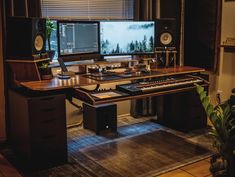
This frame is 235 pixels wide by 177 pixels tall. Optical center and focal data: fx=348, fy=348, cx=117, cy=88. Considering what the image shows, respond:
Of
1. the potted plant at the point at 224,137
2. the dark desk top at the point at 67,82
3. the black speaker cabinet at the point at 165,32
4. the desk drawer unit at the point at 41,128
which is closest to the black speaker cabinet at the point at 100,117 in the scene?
the dark desk top at the point at 67,82

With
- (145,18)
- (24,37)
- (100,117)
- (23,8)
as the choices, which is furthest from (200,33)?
(24,37)

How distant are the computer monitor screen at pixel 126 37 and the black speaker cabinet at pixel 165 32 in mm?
86

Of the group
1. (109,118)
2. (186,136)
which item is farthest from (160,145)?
(109,118)

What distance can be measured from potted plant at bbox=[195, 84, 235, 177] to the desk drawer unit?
147 centimetres

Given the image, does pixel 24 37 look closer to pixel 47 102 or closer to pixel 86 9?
pixel 47 102

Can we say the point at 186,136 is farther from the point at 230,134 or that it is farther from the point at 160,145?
the point at 230,134

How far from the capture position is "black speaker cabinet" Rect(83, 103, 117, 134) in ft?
12.4

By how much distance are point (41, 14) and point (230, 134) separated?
8.10 feet

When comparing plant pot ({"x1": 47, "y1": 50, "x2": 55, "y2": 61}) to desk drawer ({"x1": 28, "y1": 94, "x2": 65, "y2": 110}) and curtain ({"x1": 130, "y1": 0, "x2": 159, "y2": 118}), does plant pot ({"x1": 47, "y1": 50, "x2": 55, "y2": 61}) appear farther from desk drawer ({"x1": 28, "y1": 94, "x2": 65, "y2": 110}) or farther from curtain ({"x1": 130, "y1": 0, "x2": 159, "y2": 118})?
curtain ({"x1": 130, "y1": 0, "x2": 159, "y2": 118})

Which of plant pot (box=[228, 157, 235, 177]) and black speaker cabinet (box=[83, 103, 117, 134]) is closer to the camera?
plant pot (box=[228, 157, 235, 177])

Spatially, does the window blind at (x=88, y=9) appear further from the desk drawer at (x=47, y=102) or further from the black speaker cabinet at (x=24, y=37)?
the desk drawer at (x=47, y=102)

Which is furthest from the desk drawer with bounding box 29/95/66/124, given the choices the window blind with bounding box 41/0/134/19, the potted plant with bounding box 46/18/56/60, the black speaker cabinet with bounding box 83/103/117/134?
the window blind with bounding box 41/0/134/19

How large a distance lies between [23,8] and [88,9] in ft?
2.90

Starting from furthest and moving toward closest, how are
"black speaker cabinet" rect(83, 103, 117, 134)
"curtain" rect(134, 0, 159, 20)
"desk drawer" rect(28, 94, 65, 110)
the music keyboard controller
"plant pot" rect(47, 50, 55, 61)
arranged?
"curtain" rect(134, 0, 159, 20)
"black speaker cabinet" rect(83, 103, 117, 134)
"plant pot" rect(47, 50, 55, 61)
the music keyboard controller
"desk drawer" rect(28, 94, 65, 110)
